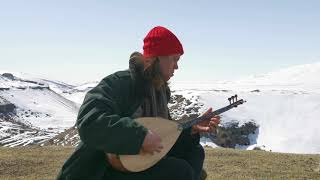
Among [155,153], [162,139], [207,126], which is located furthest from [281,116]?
Answer: [155,153]

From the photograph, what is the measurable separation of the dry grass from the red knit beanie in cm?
697

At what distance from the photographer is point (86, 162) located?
470 centimetres

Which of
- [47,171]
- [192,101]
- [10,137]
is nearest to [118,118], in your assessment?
[47,171]

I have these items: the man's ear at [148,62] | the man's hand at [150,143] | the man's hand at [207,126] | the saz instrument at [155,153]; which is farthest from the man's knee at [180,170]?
the man's ear at [148,62]

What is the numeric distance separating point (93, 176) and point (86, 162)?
0.47ft

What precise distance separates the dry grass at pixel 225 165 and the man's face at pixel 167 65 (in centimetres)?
686

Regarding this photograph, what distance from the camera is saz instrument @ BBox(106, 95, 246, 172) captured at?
4566 millimetres

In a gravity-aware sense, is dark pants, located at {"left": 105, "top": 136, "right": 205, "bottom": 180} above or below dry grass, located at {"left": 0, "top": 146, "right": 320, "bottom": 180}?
above

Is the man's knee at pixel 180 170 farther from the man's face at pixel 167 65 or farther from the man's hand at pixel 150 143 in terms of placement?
the man's face at pixel 167 65

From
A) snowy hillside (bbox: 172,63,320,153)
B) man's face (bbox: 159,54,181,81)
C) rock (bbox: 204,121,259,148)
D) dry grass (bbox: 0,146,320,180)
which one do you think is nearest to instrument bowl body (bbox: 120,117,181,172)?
man's face (bbox: 159,54,181,81)

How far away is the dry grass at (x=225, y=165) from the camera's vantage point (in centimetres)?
1227

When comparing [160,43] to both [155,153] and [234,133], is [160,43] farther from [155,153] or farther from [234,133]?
[234,133]

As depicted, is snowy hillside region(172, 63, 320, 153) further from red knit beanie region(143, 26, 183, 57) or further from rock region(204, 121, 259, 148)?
red knit beanie region(143, 26, 183, 57)

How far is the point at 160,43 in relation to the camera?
16.2 feet
